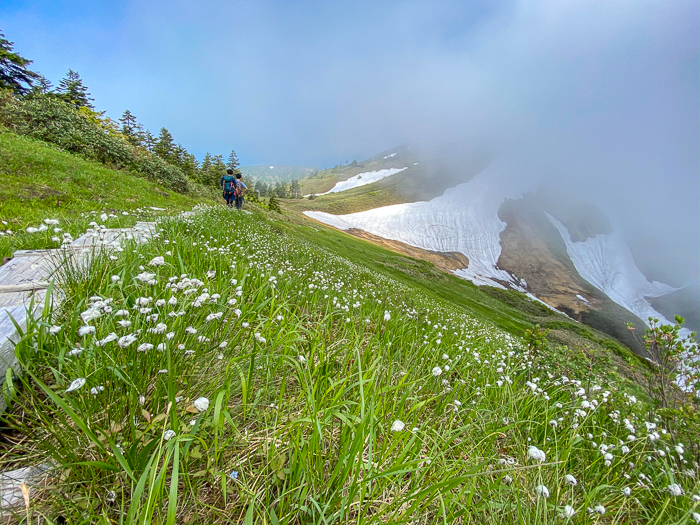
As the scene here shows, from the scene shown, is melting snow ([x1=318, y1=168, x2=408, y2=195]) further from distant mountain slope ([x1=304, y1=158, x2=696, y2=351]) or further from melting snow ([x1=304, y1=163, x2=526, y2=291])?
melting snow ([x1=304, y1=163, x2=526, y2=291])

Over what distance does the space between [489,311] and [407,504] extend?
1534 inches

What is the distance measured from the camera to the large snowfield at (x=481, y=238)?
3049 inches

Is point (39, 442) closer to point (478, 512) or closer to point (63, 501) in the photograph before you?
point (63, 501)

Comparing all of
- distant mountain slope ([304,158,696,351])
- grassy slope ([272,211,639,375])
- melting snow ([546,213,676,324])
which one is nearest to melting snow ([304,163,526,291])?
distant mountain slope ([304,158,696,351])

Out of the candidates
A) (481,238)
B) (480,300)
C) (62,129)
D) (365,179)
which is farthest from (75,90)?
(365,179)

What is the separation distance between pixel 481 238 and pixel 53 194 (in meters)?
95.4

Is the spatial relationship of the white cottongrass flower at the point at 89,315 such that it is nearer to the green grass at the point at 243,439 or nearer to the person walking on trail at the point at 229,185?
the green grass at the point at 243,439

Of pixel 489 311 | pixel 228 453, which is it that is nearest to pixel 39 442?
pixel 228 453

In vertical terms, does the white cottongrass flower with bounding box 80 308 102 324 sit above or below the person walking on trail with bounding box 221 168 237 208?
below

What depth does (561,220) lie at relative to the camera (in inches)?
4395

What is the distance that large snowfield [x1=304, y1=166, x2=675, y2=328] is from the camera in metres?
77.4

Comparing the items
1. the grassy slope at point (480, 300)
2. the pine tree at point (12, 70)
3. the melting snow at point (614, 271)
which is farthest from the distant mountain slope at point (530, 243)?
the pine tree at point (12, 70)

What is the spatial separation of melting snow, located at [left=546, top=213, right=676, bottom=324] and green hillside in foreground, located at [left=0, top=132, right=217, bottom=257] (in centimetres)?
10888

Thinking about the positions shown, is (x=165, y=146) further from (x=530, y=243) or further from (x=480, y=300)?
(x=530, y=243)
